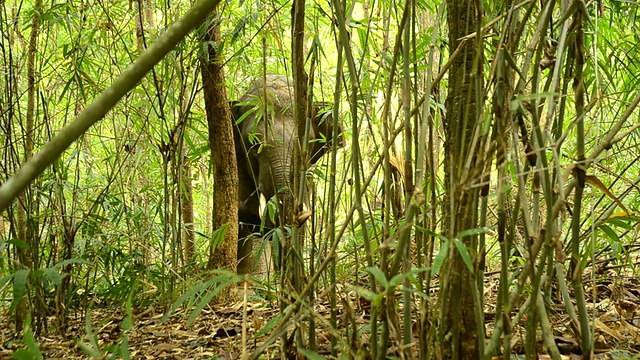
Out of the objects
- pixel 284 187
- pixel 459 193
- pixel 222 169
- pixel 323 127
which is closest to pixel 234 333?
pixel 284 187

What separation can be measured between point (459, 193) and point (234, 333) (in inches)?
38.9

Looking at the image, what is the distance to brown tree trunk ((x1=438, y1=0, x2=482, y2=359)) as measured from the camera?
83 cm

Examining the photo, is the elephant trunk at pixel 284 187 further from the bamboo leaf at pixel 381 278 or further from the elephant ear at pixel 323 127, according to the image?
the bamboo leaf at pixel 381 278

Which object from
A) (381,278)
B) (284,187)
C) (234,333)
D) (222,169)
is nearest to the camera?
(381,278)

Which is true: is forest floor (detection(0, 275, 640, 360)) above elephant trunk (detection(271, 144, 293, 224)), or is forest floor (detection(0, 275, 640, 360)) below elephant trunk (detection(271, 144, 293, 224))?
below

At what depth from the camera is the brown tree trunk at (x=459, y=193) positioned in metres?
0.83

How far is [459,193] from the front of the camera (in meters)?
0.77

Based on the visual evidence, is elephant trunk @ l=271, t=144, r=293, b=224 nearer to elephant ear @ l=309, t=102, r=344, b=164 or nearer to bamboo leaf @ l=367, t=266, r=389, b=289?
elephant ear @ l=309, t=102, r=344, b=164

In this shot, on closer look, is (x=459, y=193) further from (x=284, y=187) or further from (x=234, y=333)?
(x=234, y=333)

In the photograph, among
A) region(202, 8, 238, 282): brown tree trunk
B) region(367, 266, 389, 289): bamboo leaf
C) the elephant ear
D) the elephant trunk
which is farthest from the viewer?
region(202, 8, 238, 282): brown tree trunk

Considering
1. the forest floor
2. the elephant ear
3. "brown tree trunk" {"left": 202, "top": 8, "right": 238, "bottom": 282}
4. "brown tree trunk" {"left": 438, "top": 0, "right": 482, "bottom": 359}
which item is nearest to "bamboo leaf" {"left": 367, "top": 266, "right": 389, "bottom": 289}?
"brown tree trunk" {"left": 438, "top": 0, "right": 482, "bottom": 359}

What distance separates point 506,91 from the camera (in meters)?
0.83

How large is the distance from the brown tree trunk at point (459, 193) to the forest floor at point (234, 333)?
191mm

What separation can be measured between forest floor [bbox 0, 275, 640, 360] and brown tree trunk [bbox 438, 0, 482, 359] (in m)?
0.19
